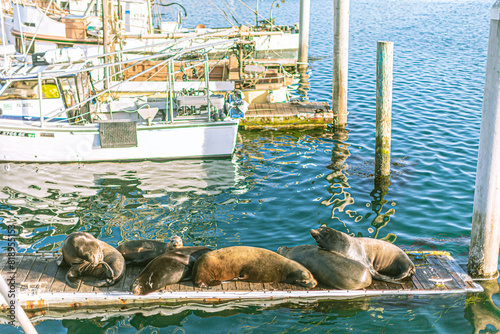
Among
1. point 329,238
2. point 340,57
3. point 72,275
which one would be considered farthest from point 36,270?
point 340,57

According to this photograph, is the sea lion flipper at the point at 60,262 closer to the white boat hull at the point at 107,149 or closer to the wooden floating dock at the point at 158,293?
the wooden floating dock at the point at 158,293

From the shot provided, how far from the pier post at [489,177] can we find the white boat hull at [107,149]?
277 inches

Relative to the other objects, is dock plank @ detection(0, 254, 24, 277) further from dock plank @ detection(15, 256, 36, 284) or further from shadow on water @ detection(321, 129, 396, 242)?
shadow on water @ detection(321, 129, 396, 242)

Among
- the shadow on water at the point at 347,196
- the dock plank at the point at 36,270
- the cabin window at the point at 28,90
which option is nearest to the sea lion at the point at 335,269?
the shadow on water at the point at 347,196

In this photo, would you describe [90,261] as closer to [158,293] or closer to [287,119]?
[158,293]

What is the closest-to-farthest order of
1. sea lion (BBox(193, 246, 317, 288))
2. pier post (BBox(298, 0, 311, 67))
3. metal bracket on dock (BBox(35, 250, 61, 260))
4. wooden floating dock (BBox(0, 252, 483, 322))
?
1. wooden floating dock (BBox(0, 252, 483, 322))
2. sea lion (BBox(193, 246, 317, 288))
3. metal bracket on dock (BBox(35, 250, 61, 260))
4. pier post (BBox(298, 0, 311, 67))

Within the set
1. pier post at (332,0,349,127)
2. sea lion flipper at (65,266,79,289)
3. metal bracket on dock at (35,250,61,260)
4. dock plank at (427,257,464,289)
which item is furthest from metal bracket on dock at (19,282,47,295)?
pier post at (332,0,349,127)

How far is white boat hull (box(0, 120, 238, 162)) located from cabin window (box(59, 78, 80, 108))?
734 mm

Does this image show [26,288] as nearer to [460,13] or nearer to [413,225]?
[413,225]

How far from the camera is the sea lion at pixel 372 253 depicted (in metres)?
7.96

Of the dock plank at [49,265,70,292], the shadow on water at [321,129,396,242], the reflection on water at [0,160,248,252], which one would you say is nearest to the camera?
the dock plank at [49,265,70,292]

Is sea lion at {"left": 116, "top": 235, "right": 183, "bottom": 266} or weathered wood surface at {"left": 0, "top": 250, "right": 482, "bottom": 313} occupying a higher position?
sea lion at {"left": 116, "top": 235, "right": 183, "bottom": 266}

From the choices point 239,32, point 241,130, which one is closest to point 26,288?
point 241,130

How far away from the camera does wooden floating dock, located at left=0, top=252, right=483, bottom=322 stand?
7.31 m
